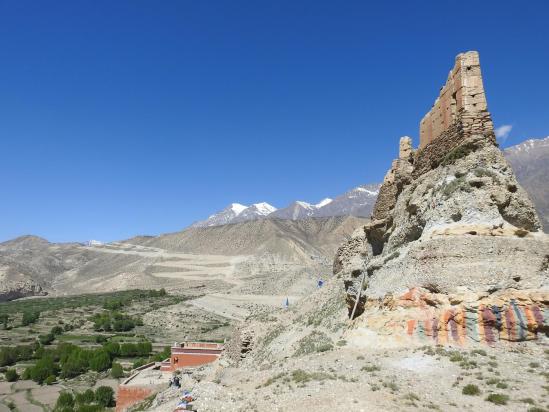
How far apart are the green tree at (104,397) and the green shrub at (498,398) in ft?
106

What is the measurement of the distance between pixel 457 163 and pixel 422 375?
7211 mm

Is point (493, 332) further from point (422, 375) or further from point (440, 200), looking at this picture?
point (440, 200)

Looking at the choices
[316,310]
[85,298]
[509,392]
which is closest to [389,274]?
[509,392]

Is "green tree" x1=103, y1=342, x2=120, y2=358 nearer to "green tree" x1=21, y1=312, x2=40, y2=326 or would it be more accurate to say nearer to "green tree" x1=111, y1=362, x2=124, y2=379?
"green tree" x1=111, y1=362, x2=124, y2=379

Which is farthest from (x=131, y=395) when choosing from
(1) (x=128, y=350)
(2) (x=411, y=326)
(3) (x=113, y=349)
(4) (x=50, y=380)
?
(3) (x=113, y=349)

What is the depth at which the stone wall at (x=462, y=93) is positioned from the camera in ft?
47.1

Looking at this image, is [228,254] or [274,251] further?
[228,254]

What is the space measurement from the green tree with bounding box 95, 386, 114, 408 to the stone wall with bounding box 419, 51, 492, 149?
30.9 metres

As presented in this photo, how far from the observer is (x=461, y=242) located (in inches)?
482

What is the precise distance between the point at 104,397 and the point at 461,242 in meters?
31.6

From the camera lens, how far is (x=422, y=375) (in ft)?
32.0

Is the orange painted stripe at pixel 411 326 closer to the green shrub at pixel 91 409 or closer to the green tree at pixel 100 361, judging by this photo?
the green shrub at pixel 91 409

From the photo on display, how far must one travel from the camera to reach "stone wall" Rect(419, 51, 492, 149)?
14367mm

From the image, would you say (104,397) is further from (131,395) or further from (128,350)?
(128,350)
